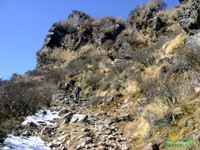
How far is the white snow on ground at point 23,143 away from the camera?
274 inches

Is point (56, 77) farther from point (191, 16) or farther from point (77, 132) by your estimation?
point (77, 132)

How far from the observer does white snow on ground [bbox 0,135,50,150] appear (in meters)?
6.96

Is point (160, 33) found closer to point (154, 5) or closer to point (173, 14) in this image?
point (173, 14)

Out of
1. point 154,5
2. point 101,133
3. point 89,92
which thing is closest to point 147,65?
point 89,92

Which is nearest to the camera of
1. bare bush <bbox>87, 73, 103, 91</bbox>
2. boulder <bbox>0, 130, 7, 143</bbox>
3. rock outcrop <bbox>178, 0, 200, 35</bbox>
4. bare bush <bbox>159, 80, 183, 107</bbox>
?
boulder <bbox>0, 130, 7, 143</bbox>

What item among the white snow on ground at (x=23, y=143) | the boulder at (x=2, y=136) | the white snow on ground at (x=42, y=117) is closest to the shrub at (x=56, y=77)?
the white snow on ground at (x=42, y=117)

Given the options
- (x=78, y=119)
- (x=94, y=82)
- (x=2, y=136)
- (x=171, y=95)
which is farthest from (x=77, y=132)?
(x=94, y=82)

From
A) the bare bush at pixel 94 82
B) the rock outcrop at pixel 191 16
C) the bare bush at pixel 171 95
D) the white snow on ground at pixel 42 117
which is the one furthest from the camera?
the bare bush at pixel 94 82

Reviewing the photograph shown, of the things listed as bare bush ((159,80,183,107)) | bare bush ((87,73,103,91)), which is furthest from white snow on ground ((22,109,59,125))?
bare bush ((87,73,103,91))

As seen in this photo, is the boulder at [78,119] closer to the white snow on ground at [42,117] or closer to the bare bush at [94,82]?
the white snow on ground at [42,117]

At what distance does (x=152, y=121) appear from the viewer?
7438 millimetres

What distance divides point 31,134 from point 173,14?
81.4 feet

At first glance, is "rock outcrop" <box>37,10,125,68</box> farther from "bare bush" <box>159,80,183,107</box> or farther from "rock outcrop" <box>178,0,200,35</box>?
"bare bush" <box>159,80,183,107</box>

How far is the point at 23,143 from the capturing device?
758 cm
